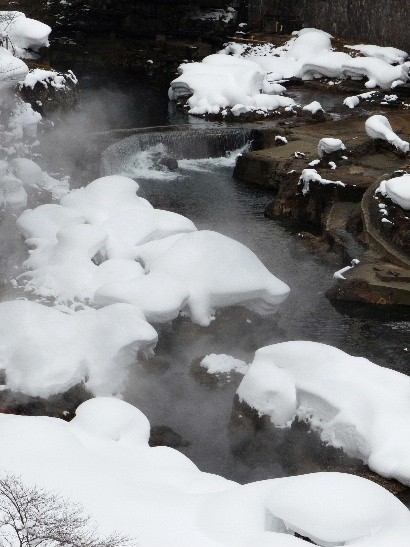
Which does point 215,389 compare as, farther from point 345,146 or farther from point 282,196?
point 345,146

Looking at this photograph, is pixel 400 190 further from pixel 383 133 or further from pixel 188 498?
pixel 188 498

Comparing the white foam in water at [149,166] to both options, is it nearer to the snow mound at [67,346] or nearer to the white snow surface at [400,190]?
the white snow surface at [400,190]

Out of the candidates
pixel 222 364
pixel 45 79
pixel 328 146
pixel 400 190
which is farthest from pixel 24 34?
pixel 222 364

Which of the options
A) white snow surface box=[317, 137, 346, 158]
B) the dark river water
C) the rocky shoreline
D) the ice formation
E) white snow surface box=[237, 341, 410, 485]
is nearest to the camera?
white snow surface box=[237, 341, 410, 485]

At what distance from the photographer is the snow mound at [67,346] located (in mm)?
8758

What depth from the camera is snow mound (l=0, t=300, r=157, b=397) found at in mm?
8758

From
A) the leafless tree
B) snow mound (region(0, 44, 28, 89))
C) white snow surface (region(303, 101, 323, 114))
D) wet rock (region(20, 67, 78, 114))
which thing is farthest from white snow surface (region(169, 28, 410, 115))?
the leafless tree

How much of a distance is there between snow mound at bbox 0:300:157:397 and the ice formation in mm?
647

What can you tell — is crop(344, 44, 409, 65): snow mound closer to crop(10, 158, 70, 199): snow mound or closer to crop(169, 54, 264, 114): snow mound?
crop(169, 54, 264, 114): snow mound

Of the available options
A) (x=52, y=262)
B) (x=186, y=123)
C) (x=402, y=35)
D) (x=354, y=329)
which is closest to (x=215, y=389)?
(x=354, y=329)

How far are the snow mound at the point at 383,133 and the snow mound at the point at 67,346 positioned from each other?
8.07 meters

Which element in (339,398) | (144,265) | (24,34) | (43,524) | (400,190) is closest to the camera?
(43,524)

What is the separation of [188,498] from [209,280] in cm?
453

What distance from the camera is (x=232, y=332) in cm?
1031
